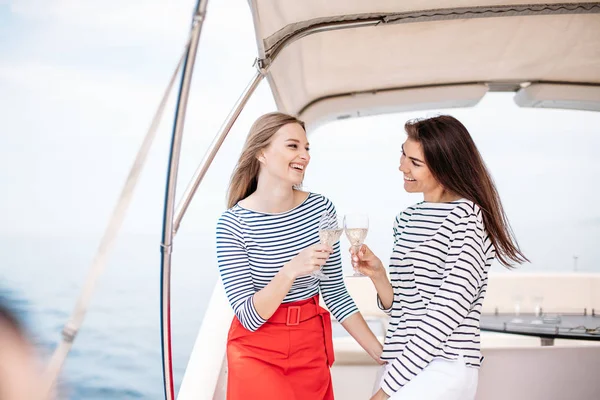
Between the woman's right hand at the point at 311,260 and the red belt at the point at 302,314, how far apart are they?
279mm

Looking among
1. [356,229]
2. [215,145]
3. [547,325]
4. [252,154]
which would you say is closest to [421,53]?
[215,145]

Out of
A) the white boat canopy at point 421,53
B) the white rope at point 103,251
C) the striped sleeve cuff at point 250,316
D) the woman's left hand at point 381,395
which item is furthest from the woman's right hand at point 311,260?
the white boat canopy at point 421,53

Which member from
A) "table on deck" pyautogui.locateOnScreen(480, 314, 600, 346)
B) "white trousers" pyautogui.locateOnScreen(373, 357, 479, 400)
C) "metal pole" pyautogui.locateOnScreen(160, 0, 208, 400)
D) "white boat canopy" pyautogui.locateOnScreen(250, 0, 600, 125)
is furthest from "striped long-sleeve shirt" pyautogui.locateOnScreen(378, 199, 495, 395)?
"table on deck" pyautogui.locateOnScreen(480, 314, 600, 346)

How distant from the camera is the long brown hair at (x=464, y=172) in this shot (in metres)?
2.13

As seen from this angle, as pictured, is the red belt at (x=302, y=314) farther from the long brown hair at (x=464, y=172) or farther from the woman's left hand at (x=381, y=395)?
the long brown hair at (x=464, y=172)

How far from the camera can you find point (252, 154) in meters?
2.50

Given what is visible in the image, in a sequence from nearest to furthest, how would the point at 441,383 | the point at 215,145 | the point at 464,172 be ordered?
the point at 441,383
the point at 464,172
the point at 215,145

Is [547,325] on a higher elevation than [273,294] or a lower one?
higher

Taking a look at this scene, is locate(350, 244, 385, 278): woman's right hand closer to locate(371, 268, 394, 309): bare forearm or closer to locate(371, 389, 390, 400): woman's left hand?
locate(371, 268, 394, 309): bare forearm

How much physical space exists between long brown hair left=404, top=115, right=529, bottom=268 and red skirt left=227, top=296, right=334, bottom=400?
68 centimetres

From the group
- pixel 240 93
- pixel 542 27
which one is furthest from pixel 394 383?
pixel 542 27

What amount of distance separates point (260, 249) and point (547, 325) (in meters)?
3.19

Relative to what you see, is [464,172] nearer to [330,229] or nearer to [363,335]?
[330,229]

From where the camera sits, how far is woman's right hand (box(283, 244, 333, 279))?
2.09 meters
